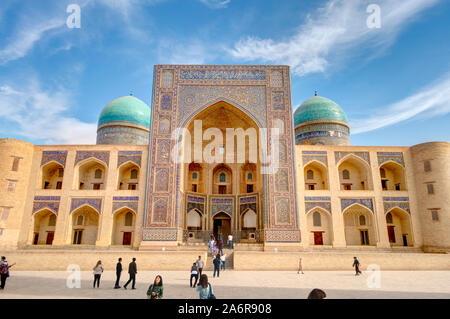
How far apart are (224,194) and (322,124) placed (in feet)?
35.9

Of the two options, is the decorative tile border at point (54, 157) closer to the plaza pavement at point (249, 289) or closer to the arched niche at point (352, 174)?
the plaza pavement at point (249, 289)

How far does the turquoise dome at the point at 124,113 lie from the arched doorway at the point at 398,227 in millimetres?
20290

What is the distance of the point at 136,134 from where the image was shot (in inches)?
1014

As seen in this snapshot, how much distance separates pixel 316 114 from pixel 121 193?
17.4m

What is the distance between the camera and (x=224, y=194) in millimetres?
21328

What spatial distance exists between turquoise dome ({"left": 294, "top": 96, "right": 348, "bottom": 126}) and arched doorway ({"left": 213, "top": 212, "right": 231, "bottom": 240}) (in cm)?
1125

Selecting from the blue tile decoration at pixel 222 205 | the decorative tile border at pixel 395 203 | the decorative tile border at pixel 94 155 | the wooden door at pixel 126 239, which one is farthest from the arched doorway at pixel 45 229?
the decorative tile border at pixel 395 203

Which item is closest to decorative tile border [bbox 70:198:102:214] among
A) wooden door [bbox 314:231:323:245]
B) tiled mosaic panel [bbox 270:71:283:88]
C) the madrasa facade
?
the madrasa facade

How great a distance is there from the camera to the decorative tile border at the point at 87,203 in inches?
698

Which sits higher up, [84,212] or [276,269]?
[84,212]
